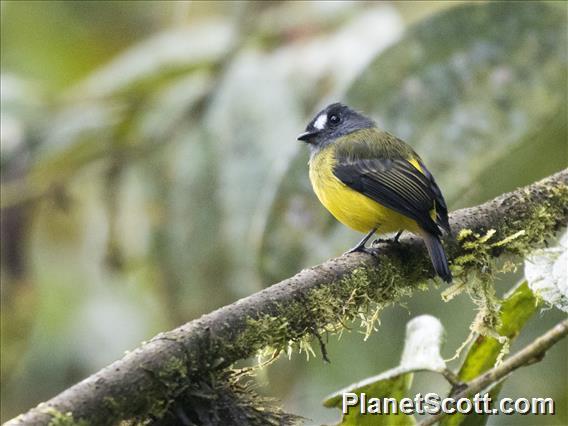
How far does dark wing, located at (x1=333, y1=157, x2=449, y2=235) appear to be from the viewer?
285 cm

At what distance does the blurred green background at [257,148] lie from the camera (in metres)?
2.91

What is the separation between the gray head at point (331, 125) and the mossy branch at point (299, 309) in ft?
3.01

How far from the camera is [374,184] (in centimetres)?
313

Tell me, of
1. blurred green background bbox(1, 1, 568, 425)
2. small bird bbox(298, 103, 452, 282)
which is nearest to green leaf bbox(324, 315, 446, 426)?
small bird bbox(298, 103, 452, 282)

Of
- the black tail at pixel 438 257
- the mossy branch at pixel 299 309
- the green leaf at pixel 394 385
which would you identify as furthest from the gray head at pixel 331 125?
the green leaf at pixel 394 385

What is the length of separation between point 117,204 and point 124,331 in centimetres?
95

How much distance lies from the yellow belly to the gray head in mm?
391

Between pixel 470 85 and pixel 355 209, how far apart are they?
53 cm

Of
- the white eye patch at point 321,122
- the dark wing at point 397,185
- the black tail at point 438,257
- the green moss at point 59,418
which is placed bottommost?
the green moss at point 59,418

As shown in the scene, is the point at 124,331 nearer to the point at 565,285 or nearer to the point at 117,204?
the point at 117,204

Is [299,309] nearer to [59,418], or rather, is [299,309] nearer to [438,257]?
[438,257]

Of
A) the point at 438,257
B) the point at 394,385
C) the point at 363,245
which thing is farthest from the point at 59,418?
the point at 363,245

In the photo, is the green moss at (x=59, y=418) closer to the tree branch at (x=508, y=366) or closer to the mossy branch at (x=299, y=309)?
the mossy branch at (x=299, y=309)

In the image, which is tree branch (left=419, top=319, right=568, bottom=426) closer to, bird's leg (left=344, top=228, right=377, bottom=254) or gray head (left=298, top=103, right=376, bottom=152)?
Answer: bird's leg (left=344, top=228, right=377, bottom=254)
